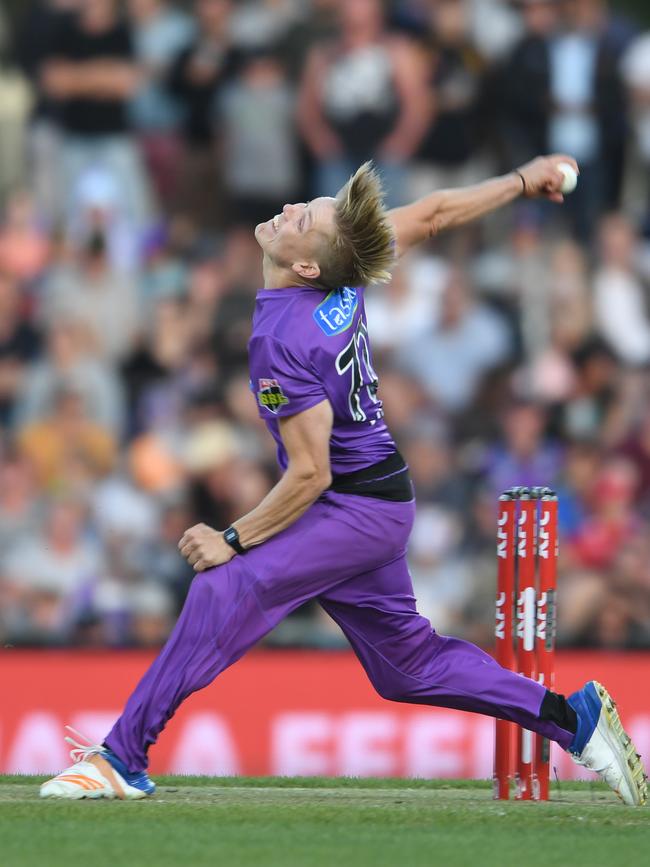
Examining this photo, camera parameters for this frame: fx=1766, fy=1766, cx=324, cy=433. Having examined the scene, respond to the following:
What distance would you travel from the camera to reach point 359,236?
5680 millimetres

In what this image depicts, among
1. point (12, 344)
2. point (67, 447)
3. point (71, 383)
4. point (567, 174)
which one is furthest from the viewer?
point (12, 344)

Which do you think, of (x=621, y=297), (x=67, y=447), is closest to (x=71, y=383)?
(x=67, y=447)

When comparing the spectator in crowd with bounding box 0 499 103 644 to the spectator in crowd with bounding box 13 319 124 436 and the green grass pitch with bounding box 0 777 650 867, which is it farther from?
the green grass pitch with bounding box 0 777 650 867

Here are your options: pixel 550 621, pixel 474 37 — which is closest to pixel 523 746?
pixel 550 621

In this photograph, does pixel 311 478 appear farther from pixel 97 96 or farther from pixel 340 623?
pixel 97 96

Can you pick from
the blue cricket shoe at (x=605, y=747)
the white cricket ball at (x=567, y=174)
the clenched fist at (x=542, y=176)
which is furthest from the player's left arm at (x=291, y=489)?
the white cricket ball at (x=567, y=174)

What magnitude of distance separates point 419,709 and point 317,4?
533 centimetres

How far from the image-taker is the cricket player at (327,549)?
5602mm

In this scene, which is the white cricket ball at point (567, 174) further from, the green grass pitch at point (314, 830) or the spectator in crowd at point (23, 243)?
the spectator in crowd at point (23, 243)

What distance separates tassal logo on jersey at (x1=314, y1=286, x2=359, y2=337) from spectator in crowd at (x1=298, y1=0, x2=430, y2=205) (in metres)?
5.80

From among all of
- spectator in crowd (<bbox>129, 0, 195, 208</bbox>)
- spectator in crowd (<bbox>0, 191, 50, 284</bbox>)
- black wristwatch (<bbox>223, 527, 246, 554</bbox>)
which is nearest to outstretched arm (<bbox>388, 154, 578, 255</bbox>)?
black wristwatch (<bbox>223, 527, 246, 554</bbox>)

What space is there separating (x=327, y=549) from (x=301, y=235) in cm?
102

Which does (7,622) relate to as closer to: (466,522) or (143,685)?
(466,522)

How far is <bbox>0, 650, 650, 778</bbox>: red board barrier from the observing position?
27.9 ft
